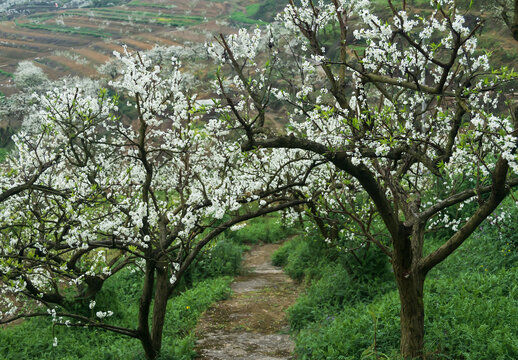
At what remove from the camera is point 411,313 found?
5840 mm

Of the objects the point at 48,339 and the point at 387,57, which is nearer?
the point at 387,57

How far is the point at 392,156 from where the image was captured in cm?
557

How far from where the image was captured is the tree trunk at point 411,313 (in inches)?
225

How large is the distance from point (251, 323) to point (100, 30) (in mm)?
113608

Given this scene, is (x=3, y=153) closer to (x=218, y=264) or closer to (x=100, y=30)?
(x=218, y=264)


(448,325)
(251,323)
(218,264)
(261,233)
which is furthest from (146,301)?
(261,233)

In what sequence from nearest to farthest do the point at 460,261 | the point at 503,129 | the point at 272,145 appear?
the point at 503,129
the point at 272,145
the point at 460,261

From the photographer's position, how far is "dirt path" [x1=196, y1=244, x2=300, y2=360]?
8.81m

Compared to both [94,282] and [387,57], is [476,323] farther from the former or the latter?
[94,282]

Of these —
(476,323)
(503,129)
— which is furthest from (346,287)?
(503,129)

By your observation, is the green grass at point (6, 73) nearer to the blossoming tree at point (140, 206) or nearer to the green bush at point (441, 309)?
the blossoming tree at point (140, 206)

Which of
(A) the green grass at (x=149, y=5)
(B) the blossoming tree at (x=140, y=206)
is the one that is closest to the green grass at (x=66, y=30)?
(A) the green grass at (x=149, y=5)

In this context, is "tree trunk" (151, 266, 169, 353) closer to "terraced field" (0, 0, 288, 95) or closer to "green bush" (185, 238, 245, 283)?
"green bush" (185, 238, 245, 283)

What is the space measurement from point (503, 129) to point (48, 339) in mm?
10325
